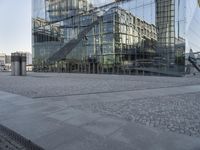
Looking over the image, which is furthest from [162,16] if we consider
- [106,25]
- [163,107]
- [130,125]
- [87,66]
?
[130,125]

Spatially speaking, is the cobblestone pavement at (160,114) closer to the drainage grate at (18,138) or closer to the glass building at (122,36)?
the drainage grate at (18,138)

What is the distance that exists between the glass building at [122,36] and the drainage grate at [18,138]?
26.8m

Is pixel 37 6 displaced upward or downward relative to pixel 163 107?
upward

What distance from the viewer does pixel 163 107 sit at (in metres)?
8.25

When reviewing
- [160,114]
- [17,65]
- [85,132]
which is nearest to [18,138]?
[85,132]

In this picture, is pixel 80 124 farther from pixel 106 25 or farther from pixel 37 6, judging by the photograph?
pixel 37 6

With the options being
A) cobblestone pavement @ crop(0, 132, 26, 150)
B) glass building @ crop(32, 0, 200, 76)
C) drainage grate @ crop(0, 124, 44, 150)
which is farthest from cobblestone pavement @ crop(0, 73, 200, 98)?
glass building @ crop(32, 0, 200, 76)

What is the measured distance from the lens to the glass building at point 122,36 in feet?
102

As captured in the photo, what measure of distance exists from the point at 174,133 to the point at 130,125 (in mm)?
1081

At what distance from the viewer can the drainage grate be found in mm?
4883

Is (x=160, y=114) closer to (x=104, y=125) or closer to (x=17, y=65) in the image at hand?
(x=104, y=125)

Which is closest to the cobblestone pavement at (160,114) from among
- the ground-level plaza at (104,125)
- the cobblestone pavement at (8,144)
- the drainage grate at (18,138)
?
the ground-level plaza at (104,125)

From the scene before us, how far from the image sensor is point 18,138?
5.39 meters

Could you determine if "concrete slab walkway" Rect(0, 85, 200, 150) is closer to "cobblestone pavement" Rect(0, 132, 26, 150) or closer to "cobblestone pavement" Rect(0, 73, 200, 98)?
"cobblestone pavement" Rect(0, 132, 26, 150)
